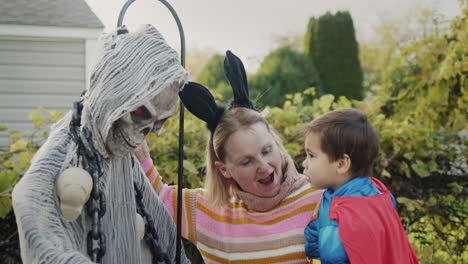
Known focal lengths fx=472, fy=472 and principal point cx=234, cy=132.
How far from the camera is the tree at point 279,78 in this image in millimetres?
8612

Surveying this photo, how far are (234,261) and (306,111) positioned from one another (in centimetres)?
147

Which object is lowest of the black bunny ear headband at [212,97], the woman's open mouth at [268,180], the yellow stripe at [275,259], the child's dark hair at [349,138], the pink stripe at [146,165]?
the yellow stripe at [275,259]

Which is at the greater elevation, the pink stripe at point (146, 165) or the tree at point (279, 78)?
the pink stripe at point (146, 165)

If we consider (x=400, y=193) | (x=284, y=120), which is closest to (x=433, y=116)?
(x=400, y=193)

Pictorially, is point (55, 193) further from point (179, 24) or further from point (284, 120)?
point (284, 120)

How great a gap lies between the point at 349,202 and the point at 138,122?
Answer: 92 cm

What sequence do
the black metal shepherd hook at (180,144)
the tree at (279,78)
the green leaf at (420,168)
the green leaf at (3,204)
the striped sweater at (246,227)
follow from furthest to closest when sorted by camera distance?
1. the tree at (279,78)
2. the green leaf at (420,168)
3. the green leaf at (3,204)
4. the striped sweater at (246,227)
5. the black metal shepherd hook at (180,144)

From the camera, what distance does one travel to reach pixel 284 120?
2.90 metres

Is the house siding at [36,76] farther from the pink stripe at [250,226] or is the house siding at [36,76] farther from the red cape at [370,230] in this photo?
the red cape at [370,230]

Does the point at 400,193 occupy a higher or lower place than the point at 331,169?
lower

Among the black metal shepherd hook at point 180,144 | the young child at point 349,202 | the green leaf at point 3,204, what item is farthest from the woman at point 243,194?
the green leaf at point 3,204

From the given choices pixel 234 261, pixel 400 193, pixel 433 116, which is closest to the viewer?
pixel 234 261

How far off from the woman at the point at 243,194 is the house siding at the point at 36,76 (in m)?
4.58

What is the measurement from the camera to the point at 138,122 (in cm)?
94
